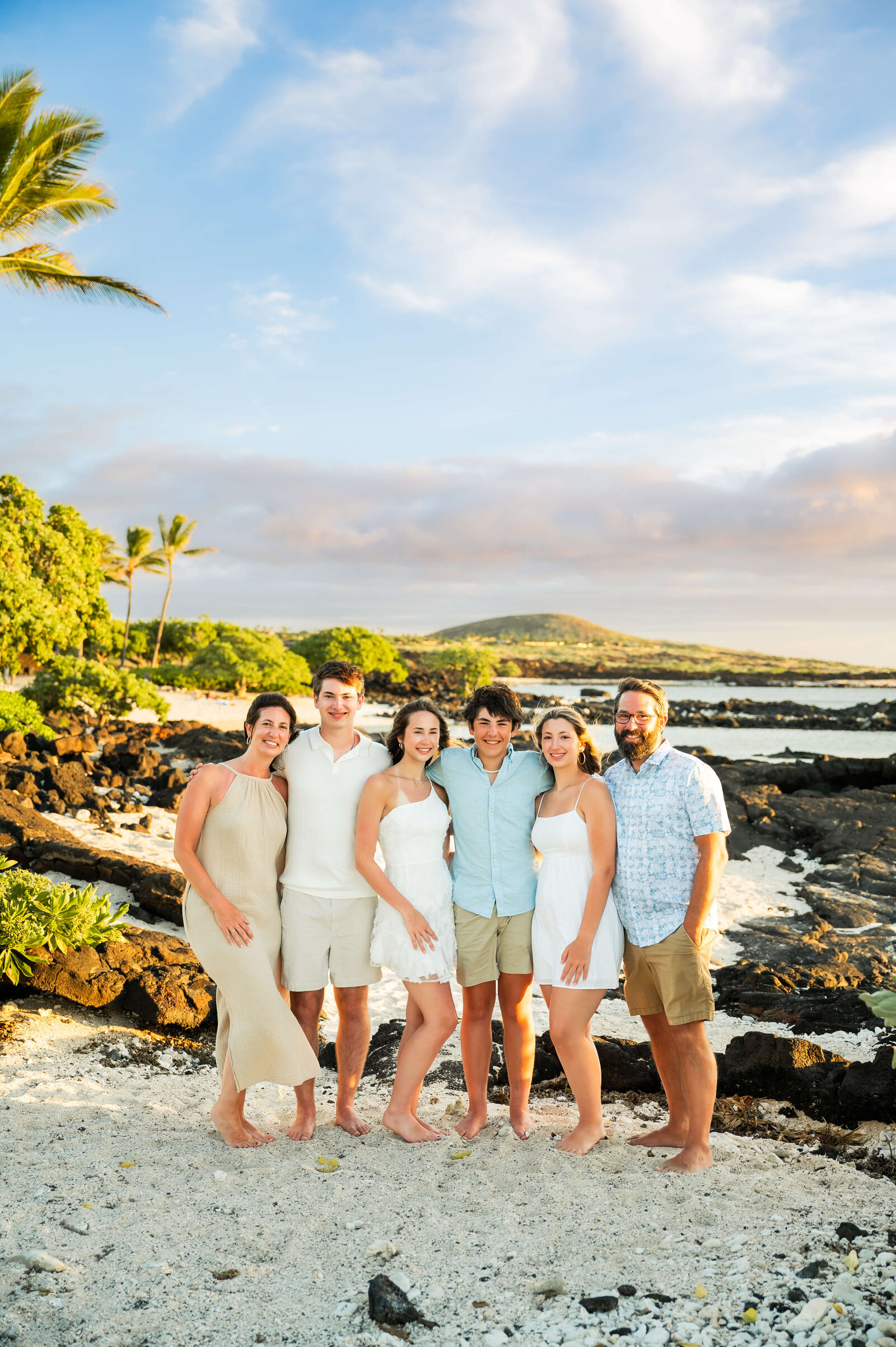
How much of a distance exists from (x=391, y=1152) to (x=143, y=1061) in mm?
1941

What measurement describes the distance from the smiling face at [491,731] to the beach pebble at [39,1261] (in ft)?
8.43

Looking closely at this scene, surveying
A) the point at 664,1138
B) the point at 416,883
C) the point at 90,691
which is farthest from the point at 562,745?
the point at 90,691

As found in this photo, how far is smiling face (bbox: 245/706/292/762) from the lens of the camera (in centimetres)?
409

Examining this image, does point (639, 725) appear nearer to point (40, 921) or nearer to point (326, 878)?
point (326, 878)

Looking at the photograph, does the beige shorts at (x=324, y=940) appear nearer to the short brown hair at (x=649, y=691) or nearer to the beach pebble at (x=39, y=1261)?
the beach pebble at (x=39, y=1261)

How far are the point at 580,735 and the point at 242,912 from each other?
177cm

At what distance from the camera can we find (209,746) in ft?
58.4

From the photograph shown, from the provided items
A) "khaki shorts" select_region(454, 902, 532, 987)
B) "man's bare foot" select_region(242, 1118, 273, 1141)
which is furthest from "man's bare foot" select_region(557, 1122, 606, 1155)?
"man's bare foot" select_region(242, 1118, 273, 1141)

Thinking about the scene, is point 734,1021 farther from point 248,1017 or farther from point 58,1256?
point 58,1256

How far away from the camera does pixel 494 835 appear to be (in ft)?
13.5

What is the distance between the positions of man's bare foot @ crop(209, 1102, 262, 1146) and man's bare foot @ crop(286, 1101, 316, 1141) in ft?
0.54

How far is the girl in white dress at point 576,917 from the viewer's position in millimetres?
3963

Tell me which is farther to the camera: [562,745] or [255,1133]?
[255,1133]

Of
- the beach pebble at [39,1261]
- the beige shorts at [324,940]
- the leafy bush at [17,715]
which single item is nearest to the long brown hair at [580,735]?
the beige shorts at [324,940]
